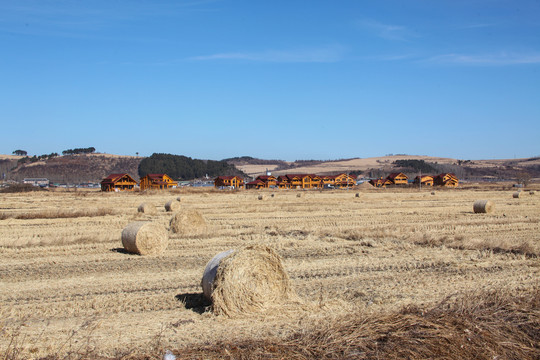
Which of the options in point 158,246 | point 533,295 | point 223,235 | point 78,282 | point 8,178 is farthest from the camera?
point 8,178

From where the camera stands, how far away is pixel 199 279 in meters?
10.7

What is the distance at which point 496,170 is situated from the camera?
163750 mm

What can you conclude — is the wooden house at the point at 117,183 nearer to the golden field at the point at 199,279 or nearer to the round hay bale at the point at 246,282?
the golden field at the point at 199,279

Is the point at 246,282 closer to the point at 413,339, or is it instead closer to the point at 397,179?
the point at 413,339

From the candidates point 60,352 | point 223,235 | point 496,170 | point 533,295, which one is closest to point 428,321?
point 533,295

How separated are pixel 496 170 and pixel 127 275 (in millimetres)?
171856

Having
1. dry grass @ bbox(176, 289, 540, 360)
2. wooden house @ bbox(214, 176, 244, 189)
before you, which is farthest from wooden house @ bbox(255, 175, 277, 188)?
dry grass @ bbox(176, 289, 540, 360)

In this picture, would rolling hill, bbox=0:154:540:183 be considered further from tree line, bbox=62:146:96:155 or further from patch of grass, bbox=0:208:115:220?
patch of grass, bbox=0:208:115:220

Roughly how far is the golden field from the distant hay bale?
0.29 m

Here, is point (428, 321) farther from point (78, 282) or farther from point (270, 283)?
point (78, 282)

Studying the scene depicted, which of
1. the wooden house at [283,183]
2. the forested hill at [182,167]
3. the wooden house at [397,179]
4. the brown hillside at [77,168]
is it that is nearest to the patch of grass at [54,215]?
the wooden house at [283,183]

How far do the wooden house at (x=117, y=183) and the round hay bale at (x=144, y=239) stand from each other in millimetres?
63591

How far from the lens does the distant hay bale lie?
19.0m

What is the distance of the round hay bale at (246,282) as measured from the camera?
310 inches
